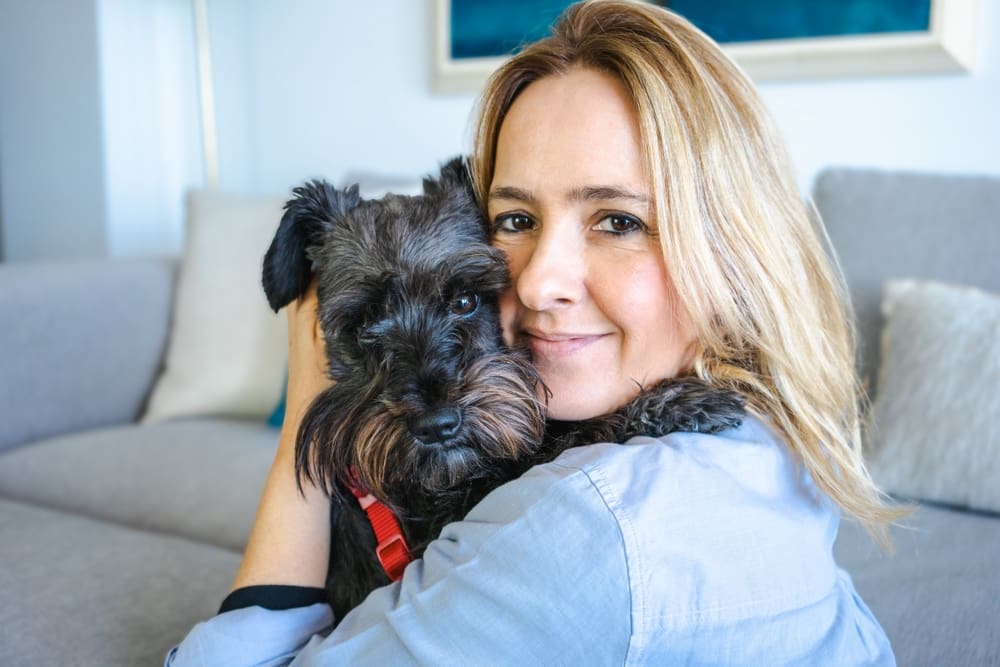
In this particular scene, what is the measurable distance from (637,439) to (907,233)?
1.58 meters

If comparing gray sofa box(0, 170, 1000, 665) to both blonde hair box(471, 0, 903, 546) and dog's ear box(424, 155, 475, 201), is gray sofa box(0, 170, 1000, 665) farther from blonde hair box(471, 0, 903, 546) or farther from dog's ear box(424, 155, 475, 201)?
dog's ear box(424, 155, 475, 201)

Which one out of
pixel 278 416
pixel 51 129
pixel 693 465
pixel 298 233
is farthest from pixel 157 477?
pixel 51 129

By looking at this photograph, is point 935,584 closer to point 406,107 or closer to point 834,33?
point 834,33

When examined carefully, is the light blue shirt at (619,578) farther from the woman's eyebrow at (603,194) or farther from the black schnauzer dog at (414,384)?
the woman's eyebrow at (603,194)

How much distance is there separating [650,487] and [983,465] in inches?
52.8

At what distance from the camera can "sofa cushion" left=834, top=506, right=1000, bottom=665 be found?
4.73ft

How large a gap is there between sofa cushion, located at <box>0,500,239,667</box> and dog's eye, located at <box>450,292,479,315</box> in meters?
0.87

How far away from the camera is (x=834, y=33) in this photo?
2.87m

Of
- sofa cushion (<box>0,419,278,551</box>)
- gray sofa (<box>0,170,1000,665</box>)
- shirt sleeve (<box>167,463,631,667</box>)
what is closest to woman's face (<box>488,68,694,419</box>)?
shirt sleeve (<box>167,463,631,667</box>)

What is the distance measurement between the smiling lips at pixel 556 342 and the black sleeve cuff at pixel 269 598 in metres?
0.55

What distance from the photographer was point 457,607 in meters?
0.98

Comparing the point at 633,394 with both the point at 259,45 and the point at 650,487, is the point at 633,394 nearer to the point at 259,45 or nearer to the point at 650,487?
the point at 650,487

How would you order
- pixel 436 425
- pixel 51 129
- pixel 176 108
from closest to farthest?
pixel 436 425, pixel 51 129, pixel 176 108

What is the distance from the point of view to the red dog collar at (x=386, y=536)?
129 centimetres
